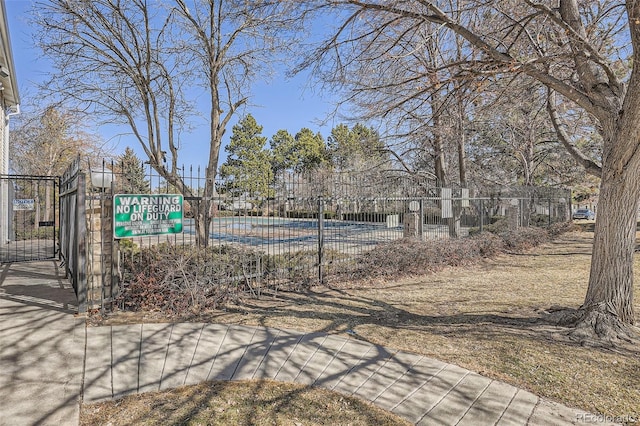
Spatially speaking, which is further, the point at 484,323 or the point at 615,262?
the point at 484,323

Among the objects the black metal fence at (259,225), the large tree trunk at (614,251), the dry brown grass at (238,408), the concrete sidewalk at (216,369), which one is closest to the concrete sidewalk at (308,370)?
the concrete sidewalk at (216,369)

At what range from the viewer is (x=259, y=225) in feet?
27.6

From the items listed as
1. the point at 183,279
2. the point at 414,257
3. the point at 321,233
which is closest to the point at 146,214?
the point at 183,279

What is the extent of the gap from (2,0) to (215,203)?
5.57 meters

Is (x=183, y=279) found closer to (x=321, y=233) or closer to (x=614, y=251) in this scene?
(x=321, y=233)

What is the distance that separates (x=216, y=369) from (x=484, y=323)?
11.5ft

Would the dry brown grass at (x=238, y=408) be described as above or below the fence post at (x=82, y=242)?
below

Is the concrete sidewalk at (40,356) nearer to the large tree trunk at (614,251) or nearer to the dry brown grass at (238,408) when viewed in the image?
the dry brown grass at (238,408)

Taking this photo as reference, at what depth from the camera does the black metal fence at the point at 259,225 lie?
5.09 m

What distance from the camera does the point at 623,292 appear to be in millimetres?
4359

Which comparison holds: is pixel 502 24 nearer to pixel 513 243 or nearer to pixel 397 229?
pixel 397 229

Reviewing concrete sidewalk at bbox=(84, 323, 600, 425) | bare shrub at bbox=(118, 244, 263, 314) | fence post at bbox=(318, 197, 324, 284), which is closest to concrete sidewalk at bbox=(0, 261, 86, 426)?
concrete sidewalk at bbox=(84, 323, 600, 425)

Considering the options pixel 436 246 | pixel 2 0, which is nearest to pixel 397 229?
pixel 436 246

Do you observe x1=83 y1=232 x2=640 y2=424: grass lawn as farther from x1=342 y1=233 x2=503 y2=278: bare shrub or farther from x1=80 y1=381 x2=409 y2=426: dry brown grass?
x1=342 y1=233 x2=503 y2=278: bare shrub
